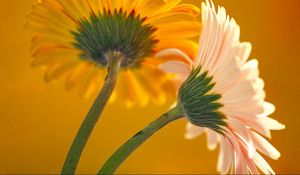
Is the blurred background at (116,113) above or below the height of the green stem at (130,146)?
above

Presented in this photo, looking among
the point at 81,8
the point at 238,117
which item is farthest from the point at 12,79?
the point at 238,117

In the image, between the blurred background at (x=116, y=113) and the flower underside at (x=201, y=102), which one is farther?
the blurred background at (x=116, y=113)

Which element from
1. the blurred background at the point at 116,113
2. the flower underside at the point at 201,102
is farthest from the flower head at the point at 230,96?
the blurred background at the point at 116,113

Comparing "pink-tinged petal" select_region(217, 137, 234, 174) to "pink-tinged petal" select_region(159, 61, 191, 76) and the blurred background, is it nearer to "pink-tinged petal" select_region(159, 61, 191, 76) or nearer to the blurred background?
"pink-tinged petal" select_region(159, 61, 191, 76)

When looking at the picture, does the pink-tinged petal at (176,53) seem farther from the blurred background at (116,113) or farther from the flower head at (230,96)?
the blurred background at (116,113)

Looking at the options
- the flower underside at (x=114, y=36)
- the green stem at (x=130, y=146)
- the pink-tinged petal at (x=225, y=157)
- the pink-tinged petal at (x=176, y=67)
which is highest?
the flower underside at (x=114, y=36)

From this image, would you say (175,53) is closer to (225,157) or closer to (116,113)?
(225,157)

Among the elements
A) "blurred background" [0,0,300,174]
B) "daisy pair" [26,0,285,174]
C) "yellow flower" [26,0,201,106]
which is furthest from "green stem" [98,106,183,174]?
"blurred background" [0,0,300,174]
